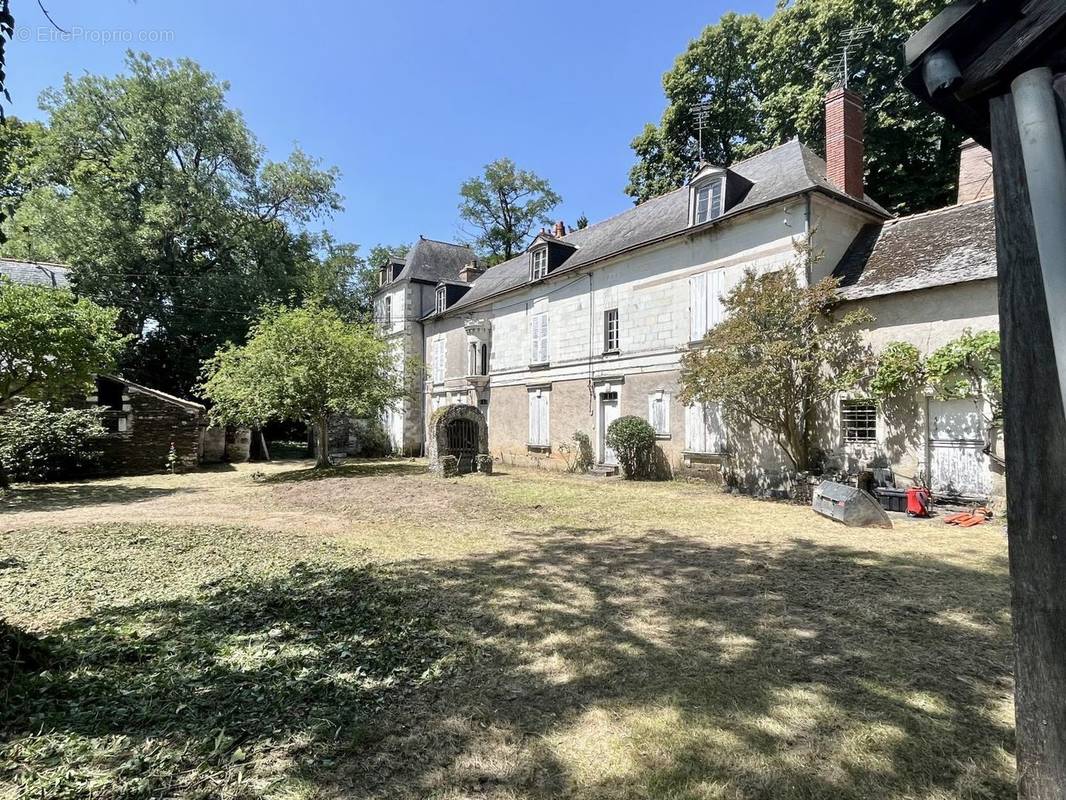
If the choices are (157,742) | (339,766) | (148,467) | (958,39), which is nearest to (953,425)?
(958,39)

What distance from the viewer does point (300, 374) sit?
14.5 m

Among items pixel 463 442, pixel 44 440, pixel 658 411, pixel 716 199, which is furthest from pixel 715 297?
pixel 44 440

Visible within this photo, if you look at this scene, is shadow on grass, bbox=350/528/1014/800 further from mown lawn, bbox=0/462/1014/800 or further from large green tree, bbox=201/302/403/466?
large green tree, bbox=201/302/403/466

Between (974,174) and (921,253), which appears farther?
(974,174)

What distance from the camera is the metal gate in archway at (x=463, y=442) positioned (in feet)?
51.7

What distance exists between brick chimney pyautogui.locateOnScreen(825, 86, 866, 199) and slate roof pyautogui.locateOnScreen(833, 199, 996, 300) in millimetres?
1205

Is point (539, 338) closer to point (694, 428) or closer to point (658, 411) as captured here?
point (658, 411)

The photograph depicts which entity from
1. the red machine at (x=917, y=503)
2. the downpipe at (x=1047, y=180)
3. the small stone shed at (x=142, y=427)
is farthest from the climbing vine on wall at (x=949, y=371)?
the small stone shed at (x=142, y=427)

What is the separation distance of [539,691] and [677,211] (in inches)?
579

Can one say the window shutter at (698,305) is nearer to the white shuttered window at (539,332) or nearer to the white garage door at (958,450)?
the white garage door at (958,450)

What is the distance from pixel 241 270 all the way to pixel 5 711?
2511cm

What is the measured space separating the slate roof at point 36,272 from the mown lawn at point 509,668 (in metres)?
17.1

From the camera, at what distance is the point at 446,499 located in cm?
1059

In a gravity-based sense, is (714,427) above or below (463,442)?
above
